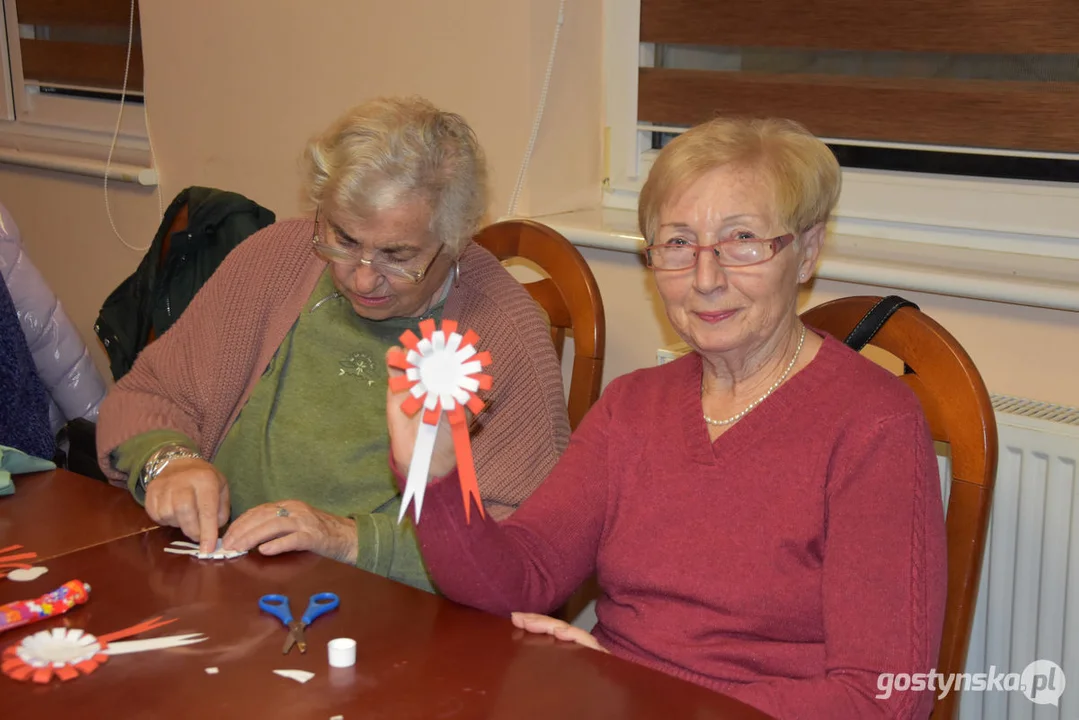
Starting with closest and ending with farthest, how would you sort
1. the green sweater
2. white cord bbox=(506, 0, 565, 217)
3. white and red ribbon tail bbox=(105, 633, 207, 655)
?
white and red ribbon tail bbox=(105, 633, 207, 655), the green sweater, white cord bbox=(506, 0, 565, 217)

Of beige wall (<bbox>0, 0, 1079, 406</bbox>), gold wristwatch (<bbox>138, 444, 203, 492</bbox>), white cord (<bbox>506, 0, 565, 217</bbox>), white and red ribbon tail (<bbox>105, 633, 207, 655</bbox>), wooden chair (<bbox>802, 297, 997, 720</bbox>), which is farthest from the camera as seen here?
white cord (<bbox>506, 0, 565, 217</bbox>)

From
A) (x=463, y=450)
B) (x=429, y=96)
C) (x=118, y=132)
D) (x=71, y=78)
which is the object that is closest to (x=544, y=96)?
(x=429, y=96)

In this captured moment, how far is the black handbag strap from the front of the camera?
153 centimetres

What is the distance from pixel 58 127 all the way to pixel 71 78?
17 centimetres

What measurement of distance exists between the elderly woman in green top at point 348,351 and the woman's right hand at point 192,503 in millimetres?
18

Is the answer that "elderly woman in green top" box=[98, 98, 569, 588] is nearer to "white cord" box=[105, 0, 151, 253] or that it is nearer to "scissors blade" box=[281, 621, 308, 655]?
"scissors blade" box=[281, 621, 308, 655]

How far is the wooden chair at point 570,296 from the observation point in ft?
6.43

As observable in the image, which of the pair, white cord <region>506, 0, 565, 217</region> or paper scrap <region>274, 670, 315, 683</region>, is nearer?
paper scrap <region>274, 670, 315, 683</region>

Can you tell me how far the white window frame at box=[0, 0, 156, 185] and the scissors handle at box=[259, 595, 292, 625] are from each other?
2427mm

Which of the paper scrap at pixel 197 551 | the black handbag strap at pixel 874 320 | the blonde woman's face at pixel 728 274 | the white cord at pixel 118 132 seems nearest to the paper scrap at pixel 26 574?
the paper scrap at pixel 197 551

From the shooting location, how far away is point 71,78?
3.72 meters

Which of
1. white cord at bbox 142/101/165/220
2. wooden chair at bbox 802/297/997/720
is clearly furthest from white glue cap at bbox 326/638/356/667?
white cord at bbox 142/101/165/220

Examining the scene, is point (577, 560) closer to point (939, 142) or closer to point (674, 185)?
point (674, 185)

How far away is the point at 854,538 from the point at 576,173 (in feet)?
4.46
